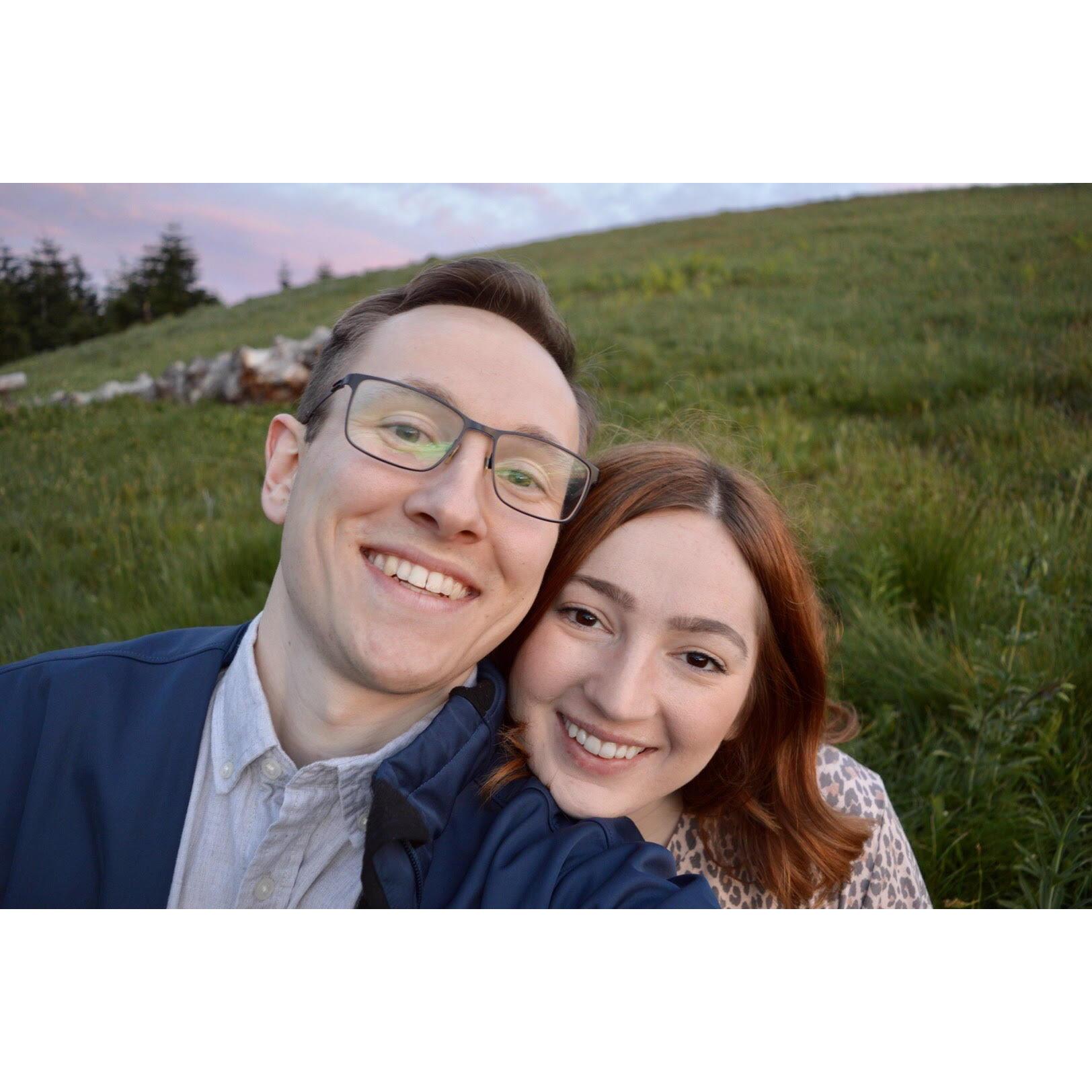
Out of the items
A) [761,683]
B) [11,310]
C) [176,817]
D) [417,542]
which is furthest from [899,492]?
[11,310]

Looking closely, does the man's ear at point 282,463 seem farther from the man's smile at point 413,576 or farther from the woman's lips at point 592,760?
the woman's lips at point 592,760

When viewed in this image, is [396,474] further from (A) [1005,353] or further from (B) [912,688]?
(A) [1005,353]

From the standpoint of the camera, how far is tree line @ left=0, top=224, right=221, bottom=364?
10.1ft

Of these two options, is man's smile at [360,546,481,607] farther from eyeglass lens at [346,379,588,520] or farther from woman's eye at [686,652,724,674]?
woman's eye at [686,652,724,674]

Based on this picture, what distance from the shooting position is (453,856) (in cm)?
168

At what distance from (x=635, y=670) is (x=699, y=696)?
0.20m

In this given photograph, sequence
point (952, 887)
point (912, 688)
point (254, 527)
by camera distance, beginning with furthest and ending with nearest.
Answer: point (254, 527) → point (912, 688) → point (952, 887)

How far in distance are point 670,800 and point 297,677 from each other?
3.76ft

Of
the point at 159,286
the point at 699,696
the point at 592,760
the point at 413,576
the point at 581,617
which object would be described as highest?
the point at 159,286

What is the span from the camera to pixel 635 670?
6.08 feet

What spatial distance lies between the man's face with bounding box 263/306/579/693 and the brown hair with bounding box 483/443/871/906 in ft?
0.89

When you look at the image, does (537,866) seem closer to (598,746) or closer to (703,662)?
(598,746)
